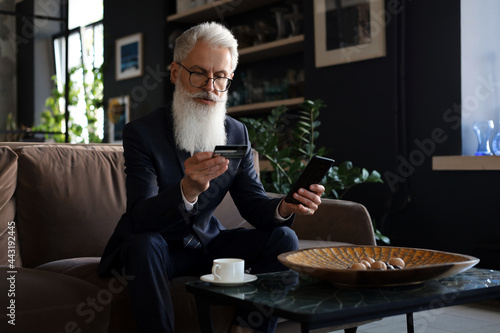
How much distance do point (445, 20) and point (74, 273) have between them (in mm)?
2806

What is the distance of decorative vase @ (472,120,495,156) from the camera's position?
364 cm

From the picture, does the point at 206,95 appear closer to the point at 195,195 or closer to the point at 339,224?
the point at 195,195

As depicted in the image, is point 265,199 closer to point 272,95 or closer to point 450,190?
point 450,190

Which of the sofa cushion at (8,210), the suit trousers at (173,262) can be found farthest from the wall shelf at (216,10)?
the suit trousers at (173,262)

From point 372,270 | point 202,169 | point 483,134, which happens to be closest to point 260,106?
point 483,134

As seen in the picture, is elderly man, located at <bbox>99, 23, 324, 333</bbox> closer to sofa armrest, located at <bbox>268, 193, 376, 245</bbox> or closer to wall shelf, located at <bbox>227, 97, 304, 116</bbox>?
sofa armrest, located at <bbox>268, 193, 376, 245</bbox>

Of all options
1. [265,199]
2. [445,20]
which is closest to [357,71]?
[445,20]

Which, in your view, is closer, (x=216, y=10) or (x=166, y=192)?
(x=166, y=192)

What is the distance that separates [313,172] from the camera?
1.83m

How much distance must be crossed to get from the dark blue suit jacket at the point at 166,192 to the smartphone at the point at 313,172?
0.22 m

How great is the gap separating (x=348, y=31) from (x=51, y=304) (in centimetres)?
317

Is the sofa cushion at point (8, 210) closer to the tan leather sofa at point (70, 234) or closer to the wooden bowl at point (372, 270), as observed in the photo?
the tan leather sofa at point (70, 234)

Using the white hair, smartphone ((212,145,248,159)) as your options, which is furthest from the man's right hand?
the white hair

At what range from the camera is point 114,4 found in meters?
6.99
